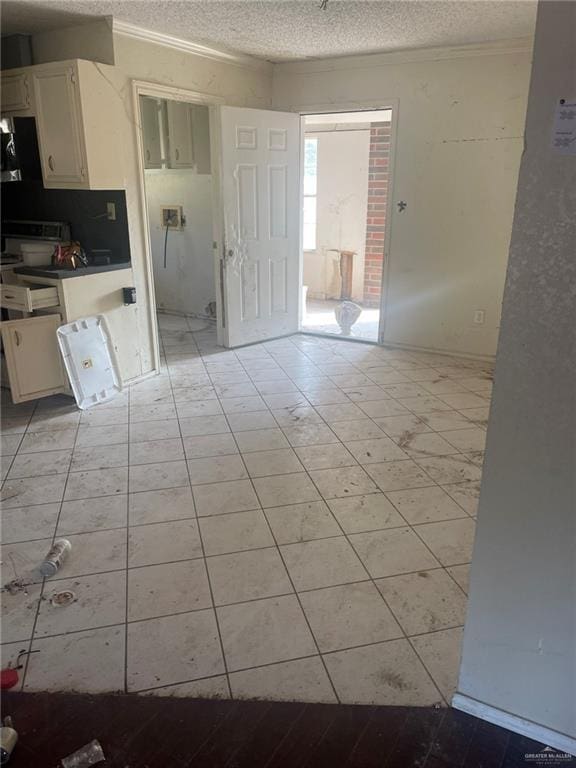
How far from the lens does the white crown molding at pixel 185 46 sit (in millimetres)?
3544

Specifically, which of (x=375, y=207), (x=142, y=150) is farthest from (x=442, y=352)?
(x=142, y=150)

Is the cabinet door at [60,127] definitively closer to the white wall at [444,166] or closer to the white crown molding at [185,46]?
the white crown molding at [185,46]

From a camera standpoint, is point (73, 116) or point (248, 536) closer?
point (248, 536)

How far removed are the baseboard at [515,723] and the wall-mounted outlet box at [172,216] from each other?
5321 mm


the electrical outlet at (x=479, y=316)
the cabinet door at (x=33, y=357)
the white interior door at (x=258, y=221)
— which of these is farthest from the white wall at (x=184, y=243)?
the electrical outlet at (x=479, y=316)

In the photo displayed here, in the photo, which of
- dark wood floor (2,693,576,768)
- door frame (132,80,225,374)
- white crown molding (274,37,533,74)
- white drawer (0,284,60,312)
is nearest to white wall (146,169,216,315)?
door frame (132,80,225,374)

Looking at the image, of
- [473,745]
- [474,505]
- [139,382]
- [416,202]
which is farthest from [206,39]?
[473,745]

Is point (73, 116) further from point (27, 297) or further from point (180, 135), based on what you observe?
point (180, 135)

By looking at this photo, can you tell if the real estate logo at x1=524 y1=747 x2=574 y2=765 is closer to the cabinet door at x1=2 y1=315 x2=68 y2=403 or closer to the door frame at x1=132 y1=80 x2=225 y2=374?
the cabinet door at x1=2 y1=315 x2=68 y2=403

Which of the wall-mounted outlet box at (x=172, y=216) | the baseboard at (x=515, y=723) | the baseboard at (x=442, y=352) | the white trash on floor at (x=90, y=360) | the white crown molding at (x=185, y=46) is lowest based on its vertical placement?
the baseboard at (x=515, y=723)

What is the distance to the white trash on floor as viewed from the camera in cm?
361

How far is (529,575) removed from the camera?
1.40m

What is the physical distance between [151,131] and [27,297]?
2.86 m

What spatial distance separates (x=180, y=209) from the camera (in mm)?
5898
